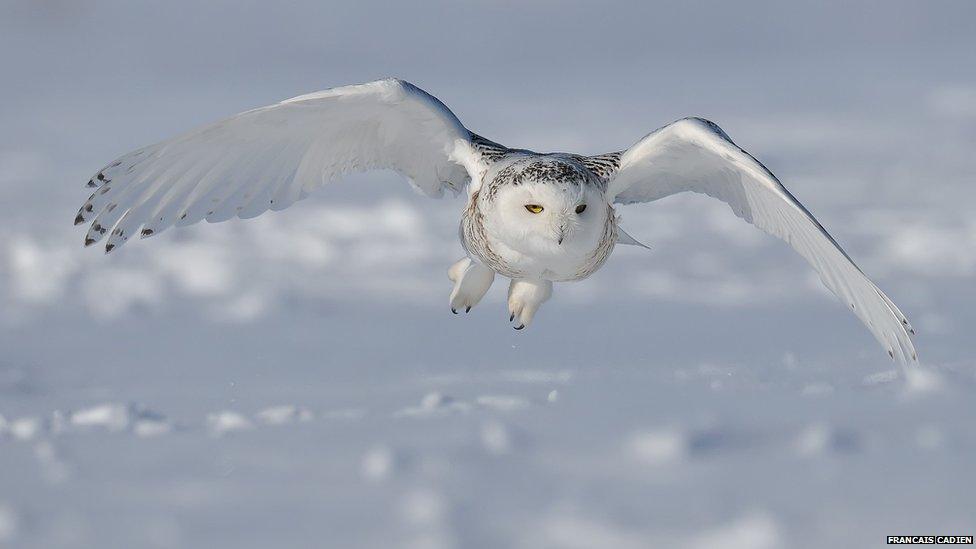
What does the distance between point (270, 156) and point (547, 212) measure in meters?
1.38

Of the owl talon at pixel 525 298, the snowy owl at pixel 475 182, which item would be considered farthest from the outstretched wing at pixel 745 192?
the owl talon at pixel 525 298

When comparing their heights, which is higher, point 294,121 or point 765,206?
point 294,121

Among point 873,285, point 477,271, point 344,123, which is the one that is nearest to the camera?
point 873,285

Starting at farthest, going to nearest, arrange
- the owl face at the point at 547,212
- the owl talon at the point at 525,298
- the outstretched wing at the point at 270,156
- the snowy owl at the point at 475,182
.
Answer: the owl talon at the point at 525,298
the outstretched wing at the point at 270,156
the snowy owl at the point at 475,182
the owl face at the point at 547,212

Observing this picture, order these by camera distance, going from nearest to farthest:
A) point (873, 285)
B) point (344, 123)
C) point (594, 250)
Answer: point (873, 285) → point (594, 250) → point (344, 123)

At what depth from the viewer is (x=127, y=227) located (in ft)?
16.2

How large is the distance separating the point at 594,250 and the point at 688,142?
1.86 ft

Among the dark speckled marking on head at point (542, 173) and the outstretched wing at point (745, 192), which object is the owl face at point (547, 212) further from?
the outstretched wing at point (745, 192)

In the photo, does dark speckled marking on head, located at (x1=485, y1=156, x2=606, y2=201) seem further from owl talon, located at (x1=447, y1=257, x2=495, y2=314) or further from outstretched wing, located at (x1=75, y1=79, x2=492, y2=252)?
owl talon, located at (x1=447, y1=257, x2=495, y2=314)

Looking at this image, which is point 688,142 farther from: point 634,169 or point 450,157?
point 450,157

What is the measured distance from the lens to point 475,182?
500cm

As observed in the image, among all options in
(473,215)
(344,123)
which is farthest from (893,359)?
(344,123)

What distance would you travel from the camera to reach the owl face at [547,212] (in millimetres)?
4352

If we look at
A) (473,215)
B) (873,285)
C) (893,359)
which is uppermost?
(473,215)
